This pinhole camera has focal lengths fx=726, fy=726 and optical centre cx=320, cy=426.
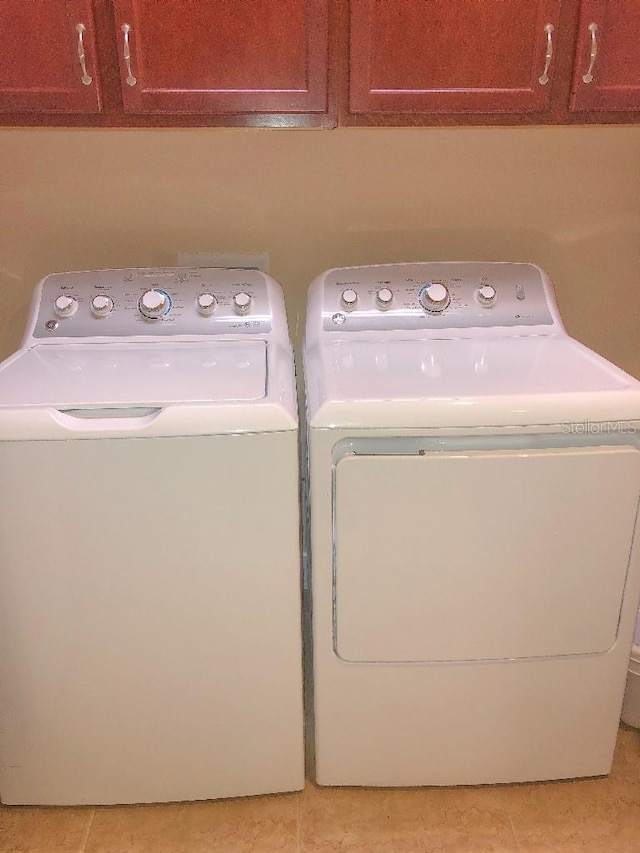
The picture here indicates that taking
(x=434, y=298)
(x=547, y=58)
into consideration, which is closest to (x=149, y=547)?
(x=434, y=298)

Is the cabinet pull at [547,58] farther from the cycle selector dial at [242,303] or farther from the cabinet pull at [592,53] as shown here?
the cycle selector dial at [242,303]

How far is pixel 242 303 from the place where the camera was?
1695 millimetres

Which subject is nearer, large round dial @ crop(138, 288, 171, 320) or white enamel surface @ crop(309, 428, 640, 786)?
white enamel surface @ crop(309, 428, 640, 786)

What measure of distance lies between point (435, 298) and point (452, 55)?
0.52 m

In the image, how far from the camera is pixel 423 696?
1.55 meters

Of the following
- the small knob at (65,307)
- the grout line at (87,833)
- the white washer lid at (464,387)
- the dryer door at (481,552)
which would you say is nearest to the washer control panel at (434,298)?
the white washer lid at (464,387)

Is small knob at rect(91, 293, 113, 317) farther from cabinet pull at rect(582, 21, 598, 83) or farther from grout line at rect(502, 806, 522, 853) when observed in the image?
grout line at rect(502, 806, 522, 853)

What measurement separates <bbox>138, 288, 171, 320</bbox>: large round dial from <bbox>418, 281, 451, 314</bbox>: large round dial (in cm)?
60

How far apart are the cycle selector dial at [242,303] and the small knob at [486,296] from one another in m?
0.55

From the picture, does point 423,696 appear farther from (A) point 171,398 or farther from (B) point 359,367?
(A) point 171,398

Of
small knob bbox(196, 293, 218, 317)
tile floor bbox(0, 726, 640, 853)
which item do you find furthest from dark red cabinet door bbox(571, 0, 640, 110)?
tile floor bbox(0, 726, 640, 853)

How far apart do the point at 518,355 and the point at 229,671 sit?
0.90 metres

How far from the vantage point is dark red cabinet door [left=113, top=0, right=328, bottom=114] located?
1.48 metres

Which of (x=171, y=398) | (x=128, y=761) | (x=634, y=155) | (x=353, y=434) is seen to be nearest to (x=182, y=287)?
(x=171, y=398)
